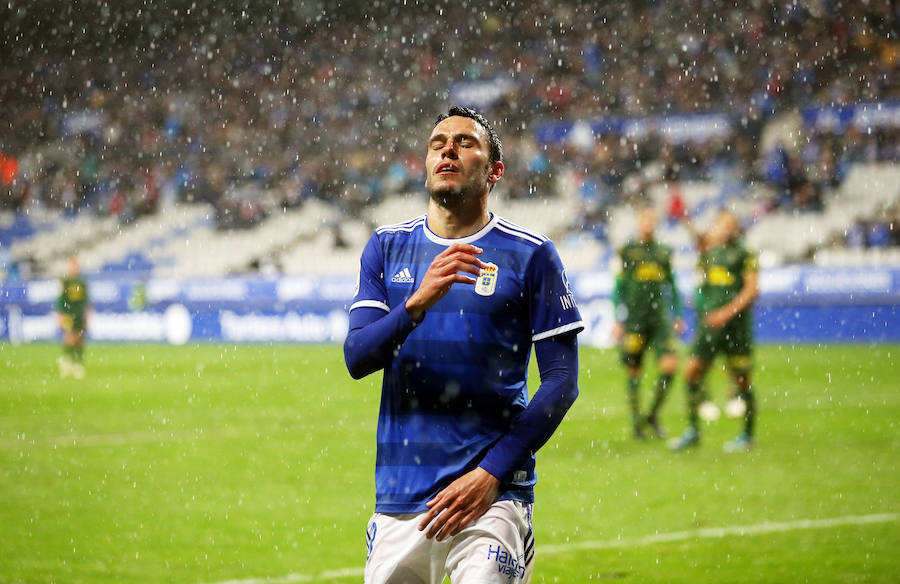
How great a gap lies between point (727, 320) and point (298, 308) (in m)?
13.5

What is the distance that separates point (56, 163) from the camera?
3278cm

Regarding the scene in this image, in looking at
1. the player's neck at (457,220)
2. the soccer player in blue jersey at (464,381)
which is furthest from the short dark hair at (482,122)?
the player's neck at (457,220)

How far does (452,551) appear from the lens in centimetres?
293

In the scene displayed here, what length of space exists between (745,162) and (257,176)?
1360 cm

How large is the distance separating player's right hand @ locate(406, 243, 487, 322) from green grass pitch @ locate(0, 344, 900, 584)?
3207 mm

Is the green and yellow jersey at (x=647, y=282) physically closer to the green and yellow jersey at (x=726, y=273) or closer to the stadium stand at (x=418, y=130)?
the green and yellow jersey at (x=726, y=273)

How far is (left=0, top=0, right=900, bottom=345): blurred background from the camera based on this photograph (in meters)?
22.7

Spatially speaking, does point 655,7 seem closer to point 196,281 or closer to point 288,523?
point 196,281

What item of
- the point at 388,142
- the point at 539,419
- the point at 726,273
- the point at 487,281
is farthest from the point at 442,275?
the point at 388,142

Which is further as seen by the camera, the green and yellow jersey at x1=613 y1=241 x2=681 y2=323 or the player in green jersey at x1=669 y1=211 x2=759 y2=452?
the green and yellow jersey at x1=613 y1=241 x2=681 y2=323

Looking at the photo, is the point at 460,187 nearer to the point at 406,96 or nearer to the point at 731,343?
the point at 731,343

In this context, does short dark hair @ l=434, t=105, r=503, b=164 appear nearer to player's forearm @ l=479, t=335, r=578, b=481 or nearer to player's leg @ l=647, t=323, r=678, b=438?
player's forearm @ l=479, t=335, r=578, b=481

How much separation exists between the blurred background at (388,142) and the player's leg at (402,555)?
54.8 ft

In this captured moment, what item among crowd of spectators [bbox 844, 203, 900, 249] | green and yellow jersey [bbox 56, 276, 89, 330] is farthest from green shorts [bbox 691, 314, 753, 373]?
crowd of spectators [bbox 844, 203, 900, 249]
